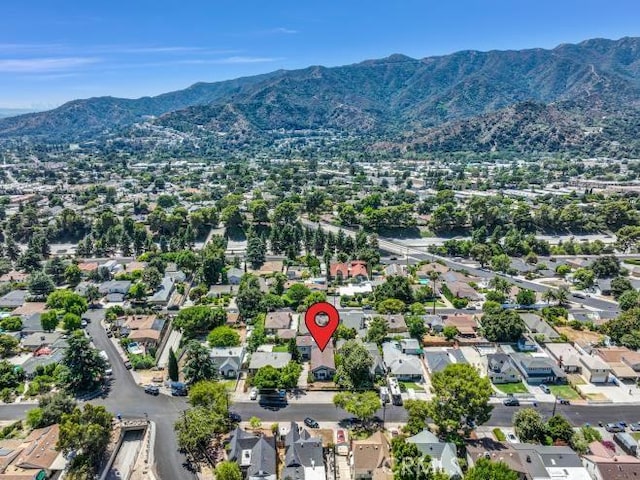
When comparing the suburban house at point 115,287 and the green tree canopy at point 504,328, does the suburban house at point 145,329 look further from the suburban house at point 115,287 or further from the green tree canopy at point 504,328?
the green tree canopy at point 504,328

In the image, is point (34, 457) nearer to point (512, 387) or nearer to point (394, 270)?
point (512, 387)

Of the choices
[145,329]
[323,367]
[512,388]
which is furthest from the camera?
[145,329]

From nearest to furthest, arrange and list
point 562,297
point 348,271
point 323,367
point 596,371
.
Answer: point 596,371
point 323,367
point 562,297
point 348,271

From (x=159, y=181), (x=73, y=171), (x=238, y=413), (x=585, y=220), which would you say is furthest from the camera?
(x=73, y=171)

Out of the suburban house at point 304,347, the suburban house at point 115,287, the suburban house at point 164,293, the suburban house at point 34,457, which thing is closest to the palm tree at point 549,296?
the suburban house at point 304,347

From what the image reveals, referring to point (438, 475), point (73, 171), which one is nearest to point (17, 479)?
point (438, 475)

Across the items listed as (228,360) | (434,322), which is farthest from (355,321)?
(228,360)

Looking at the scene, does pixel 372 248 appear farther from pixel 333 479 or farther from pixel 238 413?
pixel 333 479
